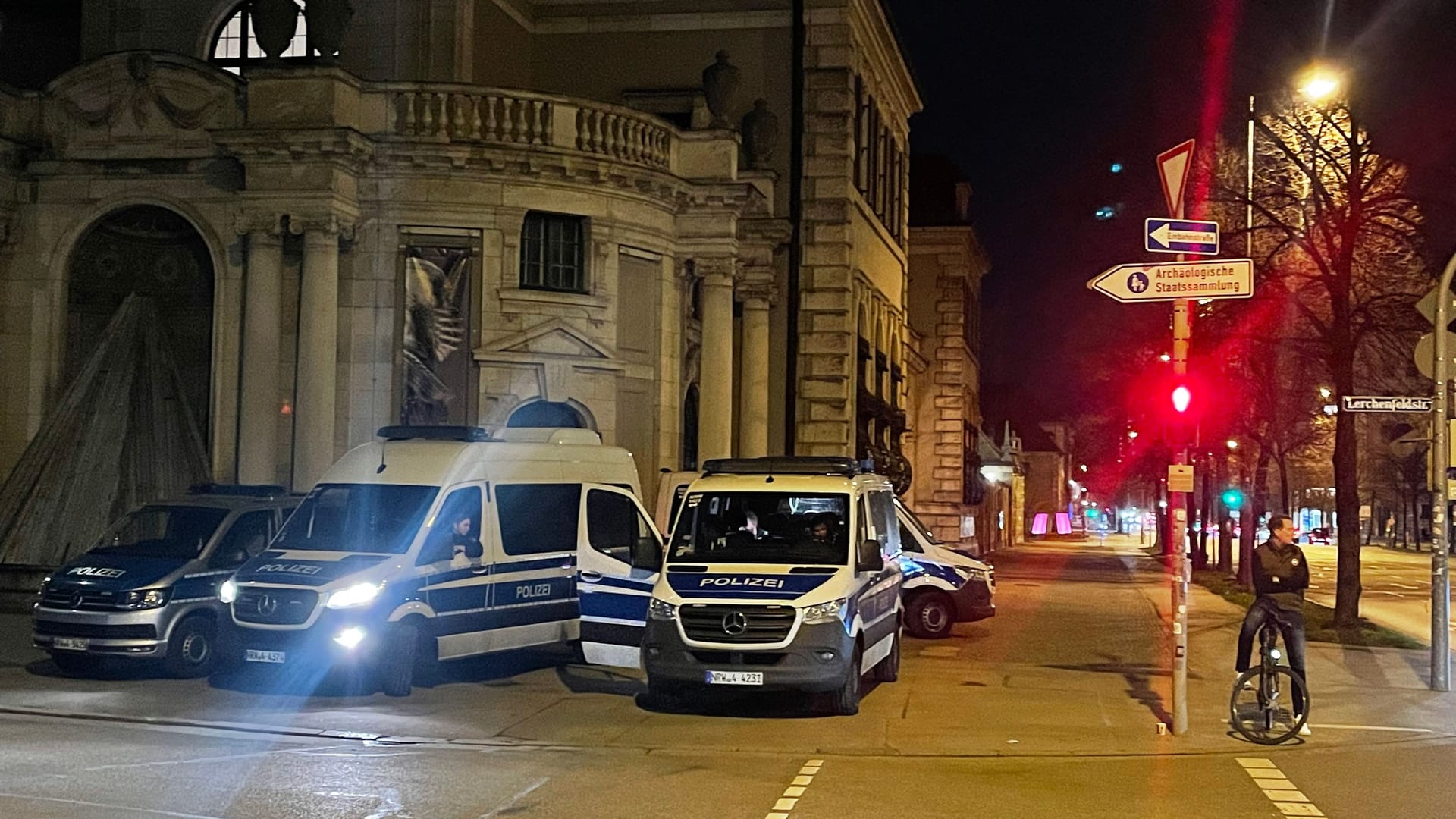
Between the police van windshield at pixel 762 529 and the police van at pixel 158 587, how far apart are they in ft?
15.3

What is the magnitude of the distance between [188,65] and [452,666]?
11.4 metres

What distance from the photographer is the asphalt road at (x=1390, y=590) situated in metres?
28.9

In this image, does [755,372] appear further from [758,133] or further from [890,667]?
[890,667]

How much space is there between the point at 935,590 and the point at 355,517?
945cm

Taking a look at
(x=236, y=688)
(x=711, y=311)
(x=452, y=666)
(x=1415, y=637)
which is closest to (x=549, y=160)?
(x=711, y=311)

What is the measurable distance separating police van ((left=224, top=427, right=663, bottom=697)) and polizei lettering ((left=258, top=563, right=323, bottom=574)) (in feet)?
0.08

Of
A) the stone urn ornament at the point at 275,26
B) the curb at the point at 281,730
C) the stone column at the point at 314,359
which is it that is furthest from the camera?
the stone urn ornament at the point at 275,26

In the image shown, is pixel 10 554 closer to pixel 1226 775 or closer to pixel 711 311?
pixel 711 311

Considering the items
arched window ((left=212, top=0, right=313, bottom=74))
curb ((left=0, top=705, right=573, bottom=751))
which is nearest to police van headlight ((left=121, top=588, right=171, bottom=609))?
curb ((left=0, top=705, right=573, bottom=751))

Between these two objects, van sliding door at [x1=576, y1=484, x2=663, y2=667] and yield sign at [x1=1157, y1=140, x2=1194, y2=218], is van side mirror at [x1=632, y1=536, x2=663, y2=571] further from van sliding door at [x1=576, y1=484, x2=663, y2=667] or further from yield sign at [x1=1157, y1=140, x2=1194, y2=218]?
yield sign at [x1=1157, y1=140, x2=1194, y2=218]

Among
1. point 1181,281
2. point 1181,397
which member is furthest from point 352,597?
point 1181,281

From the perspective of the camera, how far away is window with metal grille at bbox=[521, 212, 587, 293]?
25.8 m

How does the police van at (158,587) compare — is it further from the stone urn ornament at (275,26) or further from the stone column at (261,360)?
the stone urn ornament at (275,26)

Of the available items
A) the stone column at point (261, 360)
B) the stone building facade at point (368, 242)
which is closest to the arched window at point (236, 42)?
the stone building facade at point (368, 242)
